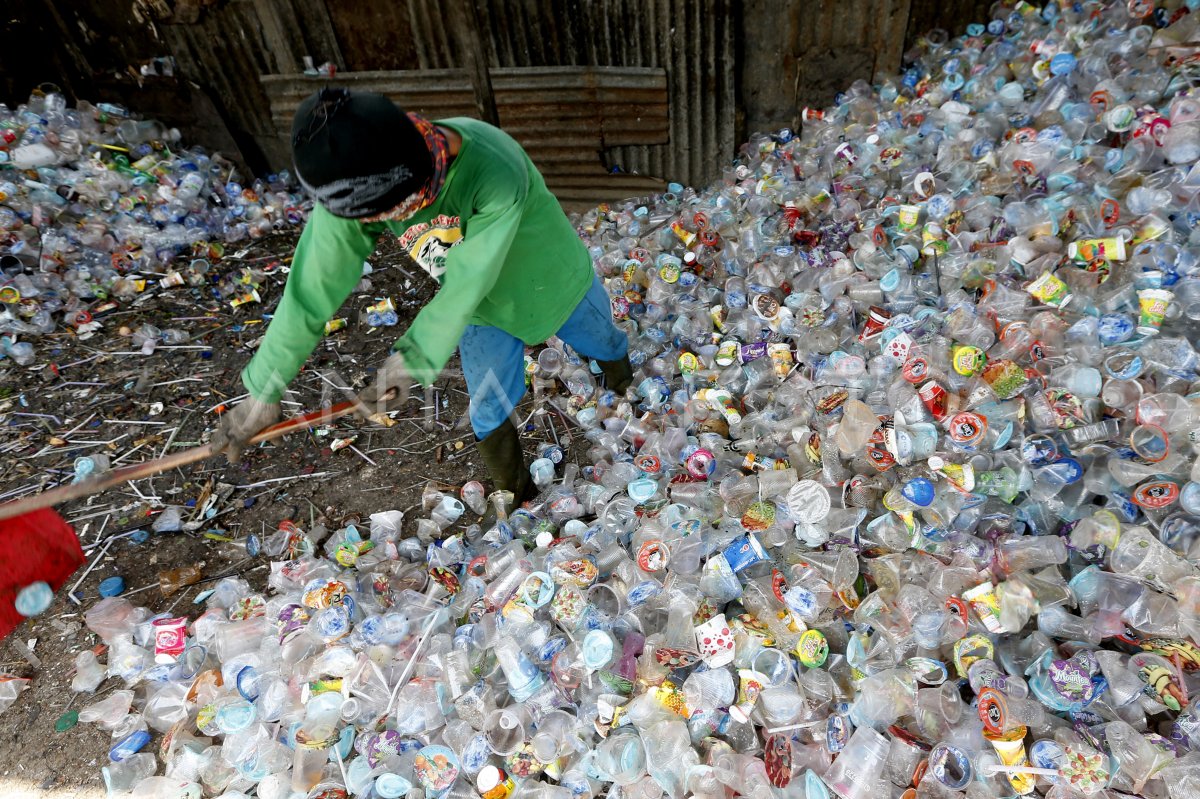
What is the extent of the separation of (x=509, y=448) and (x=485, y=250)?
1104mm

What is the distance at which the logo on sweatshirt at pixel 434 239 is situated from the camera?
80.4 inches

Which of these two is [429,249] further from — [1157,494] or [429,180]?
[1157,494]

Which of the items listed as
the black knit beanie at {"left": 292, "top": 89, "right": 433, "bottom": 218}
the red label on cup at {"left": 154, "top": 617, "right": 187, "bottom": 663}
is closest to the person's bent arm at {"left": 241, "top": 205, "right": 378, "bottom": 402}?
the black knit beanie at {"left": 292, "top": 89, "right": 433, "bottom": 218}

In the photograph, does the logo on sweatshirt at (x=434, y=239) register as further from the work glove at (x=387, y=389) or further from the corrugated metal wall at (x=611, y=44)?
the corrugated metal wall at (x=611, y=44)

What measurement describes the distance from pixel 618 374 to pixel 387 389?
148cm

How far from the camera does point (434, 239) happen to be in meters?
2.09

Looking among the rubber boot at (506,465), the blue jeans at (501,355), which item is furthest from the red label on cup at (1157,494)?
the rubber boot at (506,465)

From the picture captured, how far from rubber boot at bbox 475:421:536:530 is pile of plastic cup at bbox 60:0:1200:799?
0.09 meters

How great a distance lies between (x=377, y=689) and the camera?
2.25m

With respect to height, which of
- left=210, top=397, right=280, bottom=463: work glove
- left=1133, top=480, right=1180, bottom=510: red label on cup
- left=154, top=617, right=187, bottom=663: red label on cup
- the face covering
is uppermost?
the face covering

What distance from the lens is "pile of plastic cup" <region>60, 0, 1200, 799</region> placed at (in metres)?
1.92

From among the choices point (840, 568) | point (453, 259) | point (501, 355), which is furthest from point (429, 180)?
point (840, 568)

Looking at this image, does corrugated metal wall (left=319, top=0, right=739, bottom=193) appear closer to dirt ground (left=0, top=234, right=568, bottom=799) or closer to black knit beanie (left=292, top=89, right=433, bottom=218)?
dirt ground (left=0, top=234, right=568, bottom=799)

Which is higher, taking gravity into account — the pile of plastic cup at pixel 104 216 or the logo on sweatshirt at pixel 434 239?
the logo on sweatshirt at pixel 434 239
